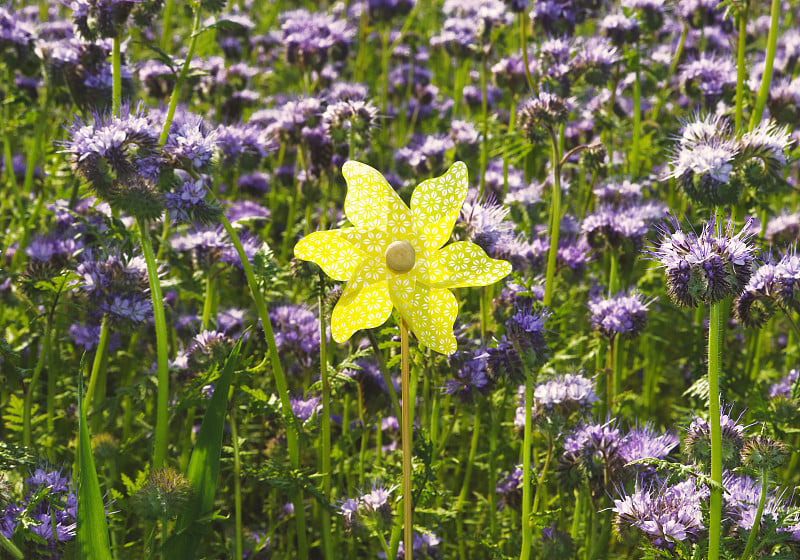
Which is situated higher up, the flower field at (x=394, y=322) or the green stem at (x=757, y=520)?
the flower field at (x=394, y=322)

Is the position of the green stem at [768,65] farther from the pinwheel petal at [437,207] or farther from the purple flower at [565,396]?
the pinwheel petal at [437,207]

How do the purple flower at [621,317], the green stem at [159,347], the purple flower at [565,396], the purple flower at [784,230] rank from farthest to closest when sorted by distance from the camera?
the purple flower at [784,230]
the purple flower at [621,317]
the purple flower at [565,396]
the green stem at [159,347]

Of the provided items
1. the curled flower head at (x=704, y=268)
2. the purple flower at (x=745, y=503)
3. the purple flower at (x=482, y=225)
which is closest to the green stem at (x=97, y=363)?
the purple flower at (x=482, y=225)

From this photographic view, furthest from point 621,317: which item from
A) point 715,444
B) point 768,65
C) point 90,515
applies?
point 90,515

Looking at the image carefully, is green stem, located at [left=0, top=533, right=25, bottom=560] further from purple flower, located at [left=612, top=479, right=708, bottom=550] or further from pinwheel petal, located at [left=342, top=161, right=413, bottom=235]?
purple flower, located at [left=612, top=479, right=708, bottom=550]

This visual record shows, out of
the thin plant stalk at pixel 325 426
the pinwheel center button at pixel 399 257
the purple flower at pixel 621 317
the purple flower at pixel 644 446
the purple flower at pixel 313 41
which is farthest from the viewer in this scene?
the purple flower at pixel 313 41

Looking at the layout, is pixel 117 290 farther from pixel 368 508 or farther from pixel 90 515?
pixel 368 508
